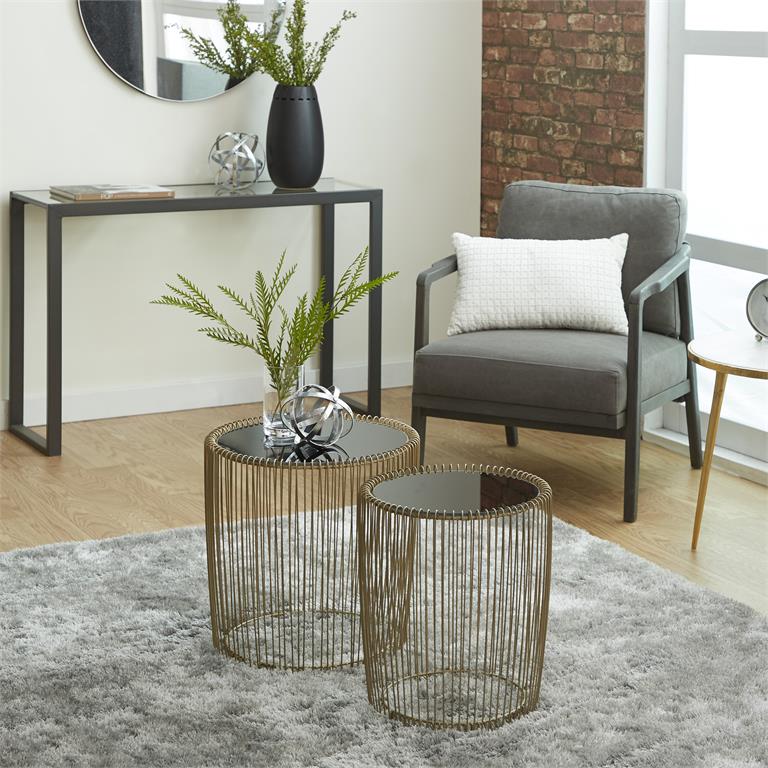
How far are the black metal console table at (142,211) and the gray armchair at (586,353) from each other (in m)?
0.69

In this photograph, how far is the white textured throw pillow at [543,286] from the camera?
12.4ft

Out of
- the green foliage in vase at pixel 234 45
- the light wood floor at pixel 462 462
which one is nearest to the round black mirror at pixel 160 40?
the green foliage in vase at pixel 234 45

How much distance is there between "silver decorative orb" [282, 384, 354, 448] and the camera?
8.53 feet

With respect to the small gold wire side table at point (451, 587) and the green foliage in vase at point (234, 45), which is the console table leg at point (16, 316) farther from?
the small gold wire side table at point (451, 587)

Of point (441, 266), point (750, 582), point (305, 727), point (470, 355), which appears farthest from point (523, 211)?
point (305, 727)

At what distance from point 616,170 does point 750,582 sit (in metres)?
1.86

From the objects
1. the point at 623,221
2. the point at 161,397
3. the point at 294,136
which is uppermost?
the point at 294,136

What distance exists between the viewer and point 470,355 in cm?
362

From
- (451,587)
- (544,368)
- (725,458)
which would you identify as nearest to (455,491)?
(451,587)

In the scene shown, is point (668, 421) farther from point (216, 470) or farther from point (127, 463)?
point (216, 470)

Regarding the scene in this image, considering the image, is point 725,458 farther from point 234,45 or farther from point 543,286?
point 234,45

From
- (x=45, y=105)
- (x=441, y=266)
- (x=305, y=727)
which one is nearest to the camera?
(x=305, y=727)

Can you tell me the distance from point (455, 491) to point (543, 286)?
62.0 inches

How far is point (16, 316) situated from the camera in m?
4.39
